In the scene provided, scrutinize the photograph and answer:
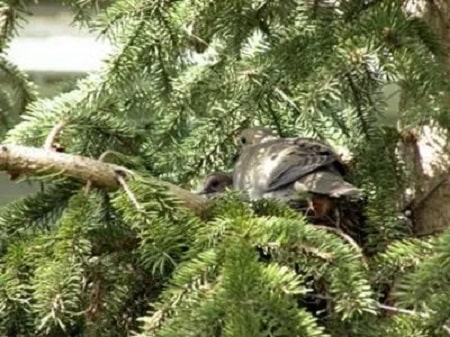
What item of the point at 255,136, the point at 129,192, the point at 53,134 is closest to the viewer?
the point at 129,192

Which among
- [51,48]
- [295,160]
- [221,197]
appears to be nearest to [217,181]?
[295,160]

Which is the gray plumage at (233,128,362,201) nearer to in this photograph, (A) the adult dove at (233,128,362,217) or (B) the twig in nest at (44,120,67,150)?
(A) the adult dove at (233,128,362,217)

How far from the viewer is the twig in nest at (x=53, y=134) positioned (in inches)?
30.6

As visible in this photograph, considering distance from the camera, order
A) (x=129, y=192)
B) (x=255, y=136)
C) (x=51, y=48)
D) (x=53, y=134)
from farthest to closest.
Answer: (x=51, y=48) < (x=255, y=136) < (x=53, y=134) < (x=129, y=192)

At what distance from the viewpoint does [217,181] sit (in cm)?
94

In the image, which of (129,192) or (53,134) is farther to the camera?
(53,134)

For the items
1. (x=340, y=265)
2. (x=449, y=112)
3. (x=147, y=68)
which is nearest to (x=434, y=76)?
(x=449, y=112)

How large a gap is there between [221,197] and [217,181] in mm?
211

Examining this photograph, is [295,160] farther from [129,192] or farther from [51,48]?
[51,48]

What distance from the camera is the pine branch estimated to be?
0.72m

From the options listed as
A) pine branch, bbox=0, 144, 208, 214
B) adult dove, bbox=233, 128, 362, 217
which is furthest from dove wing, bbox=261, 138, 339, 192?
pine branch, bbox=0, 144, 208, 214

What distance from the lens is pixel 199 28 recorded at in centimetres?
96

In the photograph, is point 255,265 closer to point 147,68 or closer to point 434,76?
point 434,76

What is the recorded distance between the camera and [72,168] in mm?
724
